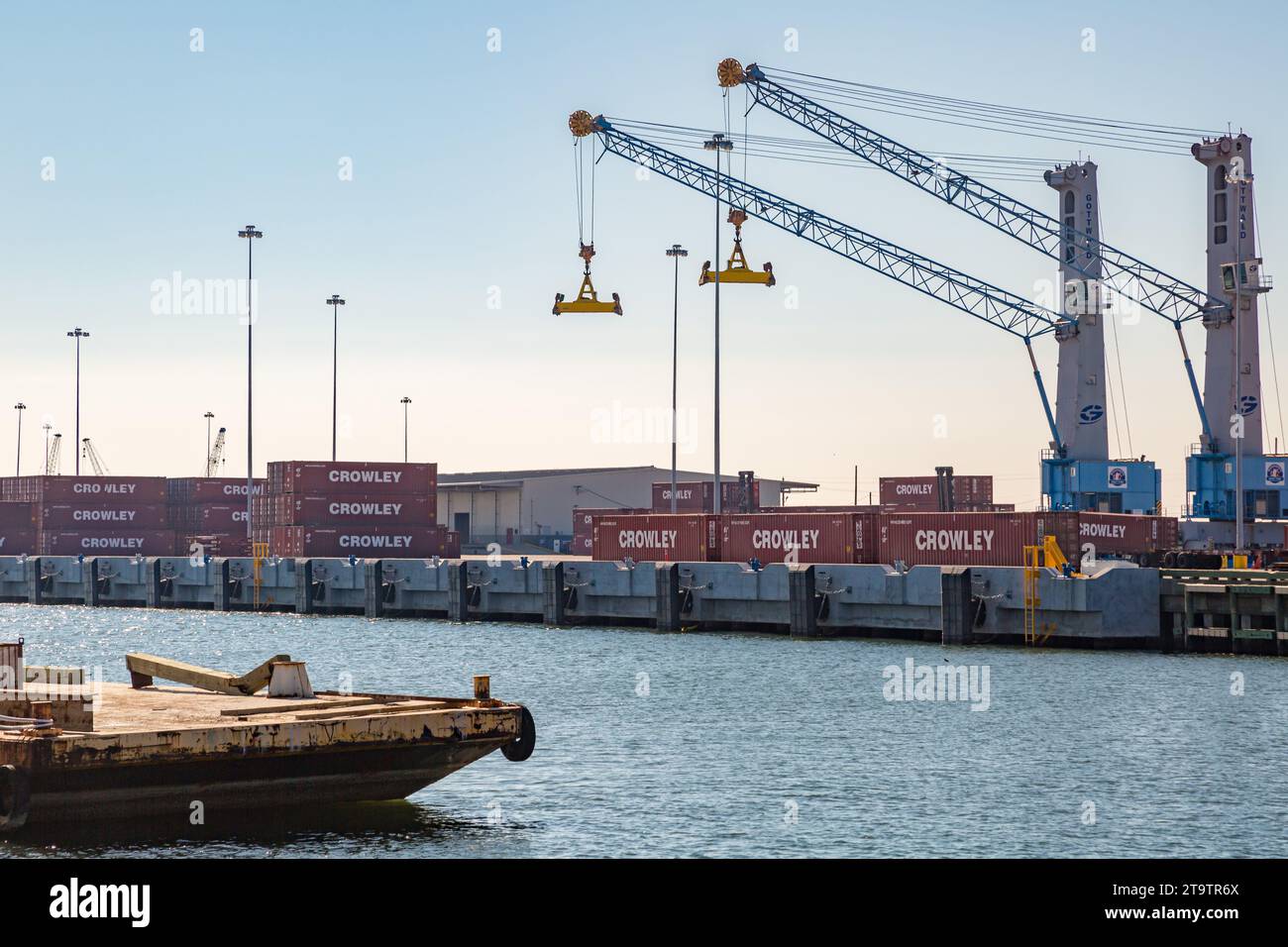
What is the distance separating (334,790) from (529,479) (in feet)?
400

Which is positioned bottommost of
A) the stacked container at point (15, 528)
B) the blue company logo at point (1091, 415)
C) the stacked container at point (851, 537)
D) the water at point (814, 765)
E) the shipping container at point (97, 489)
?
the water at point (814, 765)

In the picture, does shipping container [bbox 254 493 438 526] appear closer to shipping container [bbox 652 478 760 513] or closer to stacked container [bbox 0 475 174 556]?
stacked container [bbox 0 475 174 556]

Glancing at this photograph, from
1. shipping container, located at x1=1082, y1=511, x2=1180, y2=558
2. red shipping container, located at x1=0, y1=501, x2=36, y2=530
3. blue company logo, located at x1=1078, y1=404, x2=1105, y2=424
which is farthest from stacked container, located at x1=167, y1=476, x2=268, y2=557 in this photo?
shipping container, located at x1=1082, y1=511, x2=1180, y2=558

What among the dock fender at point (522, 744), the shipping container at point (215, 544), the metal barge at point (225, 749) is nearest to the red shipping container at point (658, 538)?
the shipping container at point (215, 544)

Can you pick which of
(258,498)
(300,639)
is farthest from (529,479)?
(300,639)

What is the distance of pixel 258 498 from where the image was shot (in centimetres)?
9694

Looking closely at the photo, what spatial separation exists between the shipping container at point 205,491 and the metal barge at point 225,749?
89.3 m

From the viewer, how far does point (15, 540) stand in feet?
372

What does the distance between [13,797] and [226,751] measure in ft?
8.40

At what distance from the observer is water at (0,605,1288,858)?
69.9ft

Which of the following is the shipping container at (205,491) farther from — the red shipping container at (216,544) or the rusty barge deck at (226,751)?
the rusty barge deck at (226,751)

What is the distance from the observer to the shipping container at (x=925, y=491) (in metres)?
130

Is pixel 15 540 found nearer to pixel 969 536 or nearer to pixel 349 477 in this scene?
pixel 349 477

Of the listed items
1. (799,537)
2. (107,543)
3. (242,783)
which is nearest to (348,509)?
(107,543)
